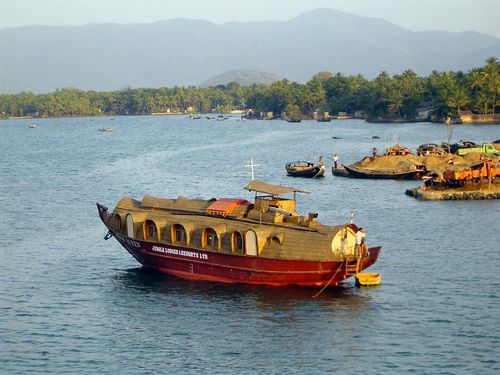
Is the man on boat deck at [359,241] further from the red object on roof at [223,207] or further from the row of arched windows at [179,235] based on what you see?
the red object on roof at [223,207]

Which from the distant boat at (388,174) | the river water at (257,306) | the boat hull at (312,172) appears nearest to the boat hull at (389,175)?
the distant boat at (388,174)

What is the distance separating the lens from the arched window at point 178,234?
141ft

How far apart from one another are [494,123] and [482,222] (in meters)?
108

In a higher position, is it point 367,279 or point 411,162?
point 411,162

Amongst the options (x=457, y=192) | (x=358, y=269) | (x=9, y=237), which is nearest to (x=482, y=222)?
(x=457, y=192)

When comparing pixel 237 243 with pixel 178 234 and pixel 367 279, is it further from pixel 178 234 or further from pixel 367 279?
pixel 367 279

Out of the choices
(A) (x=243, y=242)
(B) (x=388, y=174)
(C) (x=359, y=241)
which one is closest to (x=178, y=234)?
(A) (x=243, y=242)

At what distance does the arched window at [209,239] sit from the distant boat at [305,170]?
45.8 metres

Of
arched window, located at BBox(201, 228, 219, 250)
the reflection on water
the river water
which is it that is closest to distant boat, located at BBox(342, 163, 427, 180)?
the river water

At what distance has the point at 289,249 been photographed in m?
40.0

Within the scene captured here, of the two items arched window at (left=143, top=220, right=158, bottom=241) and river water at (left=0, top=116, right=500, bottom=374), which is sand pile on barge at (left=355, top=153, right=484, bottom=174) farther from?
arched window at (left=143, top=220, right=158, bottom=241)

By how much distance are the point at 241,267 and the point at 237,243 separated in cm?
120

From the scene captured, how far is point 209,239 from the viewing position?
138ft

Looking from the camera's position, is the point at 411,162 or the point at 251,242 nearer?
the point at 251,242
